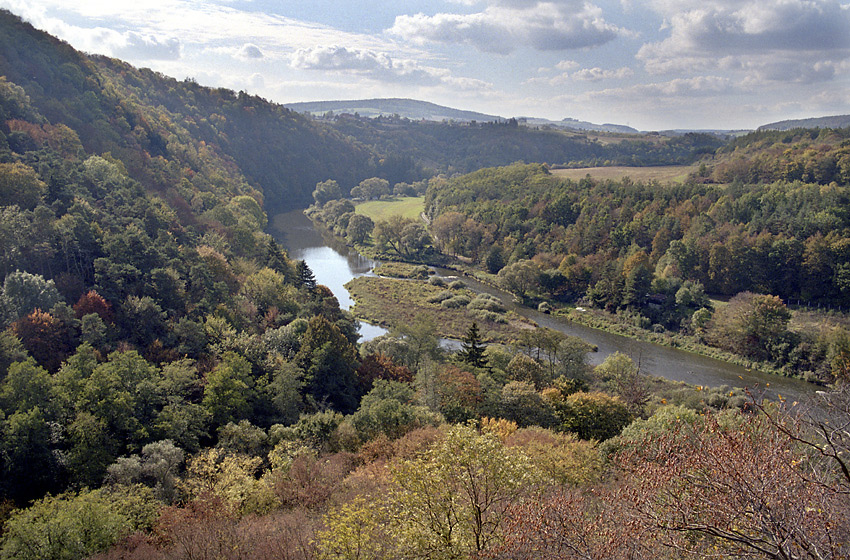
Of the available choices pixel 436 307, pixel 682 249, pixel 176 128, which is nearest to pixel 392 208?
pixel 176 128

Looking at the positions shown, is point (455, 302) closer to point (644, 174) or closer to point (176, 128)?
point (644, 174)

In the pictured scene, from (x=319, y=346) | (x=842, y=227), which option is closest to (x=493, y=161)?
(x=842, y=227)

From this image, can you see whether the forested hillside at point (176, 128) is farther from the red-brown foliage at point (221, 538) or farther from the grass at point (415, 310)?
the red-brown foliage at point (221, 538)

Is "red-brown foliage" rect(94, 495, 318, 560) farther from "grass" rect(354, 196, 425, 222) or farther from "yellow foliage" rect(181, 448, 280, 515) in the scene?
"grass" rect(354, 196, 425, 222)

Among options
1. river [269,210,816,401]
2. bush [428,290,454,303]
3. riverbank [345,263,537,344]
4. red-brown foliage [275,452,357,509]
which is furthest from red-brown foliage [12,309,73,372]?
bush [428,290,454,303]

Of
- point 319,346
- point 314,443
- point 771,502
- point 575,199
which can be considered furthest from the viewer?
point 575,199

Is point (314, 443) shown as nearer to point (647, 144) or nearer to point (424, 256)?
point (424, 256)

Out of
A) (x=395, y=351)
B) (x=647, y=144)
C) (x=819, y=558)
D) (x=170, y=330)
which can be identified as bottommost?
(x=395, y=351)
